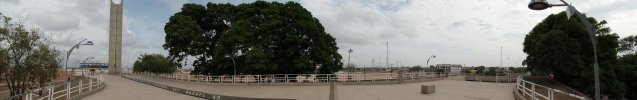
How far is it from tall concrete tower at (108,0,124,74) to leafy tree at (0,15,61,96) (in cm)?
6774

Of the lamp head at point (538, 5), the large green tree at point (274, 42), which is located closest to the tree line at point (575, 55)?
the large green tree at point (274, 42)

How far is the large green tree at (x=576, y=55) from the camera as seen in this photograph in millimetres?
30547

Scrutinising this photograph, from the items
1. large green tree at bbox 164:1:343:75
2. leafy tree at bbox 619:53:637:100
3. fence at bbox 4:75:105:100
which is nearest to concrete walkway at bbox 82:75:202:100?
fence at bbox 4:75:105:100

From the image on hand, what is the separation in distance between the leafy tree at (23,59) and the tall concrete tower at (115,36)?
67.7m

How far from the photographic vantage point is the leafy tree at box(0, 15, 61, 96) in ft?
58.6

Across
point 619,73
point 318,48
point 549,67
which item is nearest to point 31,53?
point 318,48

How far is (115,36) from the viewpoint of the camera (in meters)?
83.4

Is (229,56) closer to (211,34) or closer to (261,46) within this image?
(261,46)

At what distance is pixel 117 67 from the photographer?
8494cm

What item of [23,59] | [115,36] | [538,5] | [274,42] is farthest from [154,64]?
[538,5]

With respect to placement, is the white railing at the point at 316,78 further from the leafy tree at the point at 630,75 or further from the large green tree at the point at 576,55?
the leafy tree at the point at 630,75

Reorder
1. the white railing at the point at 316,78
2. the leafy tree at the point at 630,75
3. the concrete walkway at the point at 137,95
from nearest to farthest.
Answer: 1. the concrete walkway at the point at 137,95
2. the white railing at the point at 316,78
3. the leafy tree at the point at 630,75

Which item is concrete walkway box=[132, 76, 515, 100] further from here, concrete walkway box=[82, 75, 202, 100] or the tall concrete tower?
the tall concrete tower

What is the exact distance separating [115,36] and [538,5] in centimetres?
8362
